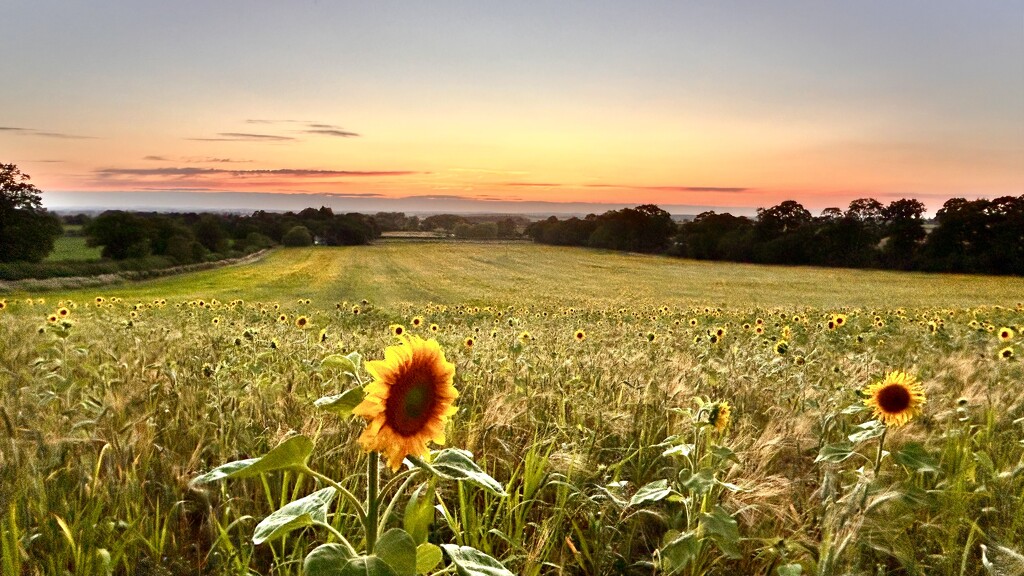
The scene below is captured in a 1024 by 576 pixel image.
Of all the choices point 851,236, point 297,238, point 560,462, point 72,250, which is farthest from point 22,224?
point 851,236

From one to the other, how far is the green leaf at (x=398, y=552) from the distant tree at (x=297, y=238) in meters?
73.3

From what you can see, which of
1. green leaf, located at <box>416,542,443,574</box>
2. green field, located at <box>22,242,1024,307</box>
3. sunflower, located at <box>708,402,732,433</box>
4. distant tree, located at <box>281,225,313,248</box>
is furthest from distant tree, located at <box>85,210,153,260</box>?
green leaf, located at <box>416,542,443,574</box>

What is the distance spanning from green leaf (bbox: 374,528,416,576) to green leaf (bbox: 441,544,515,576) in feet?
0.25

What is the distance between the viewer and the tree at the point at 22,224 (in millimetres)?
42312

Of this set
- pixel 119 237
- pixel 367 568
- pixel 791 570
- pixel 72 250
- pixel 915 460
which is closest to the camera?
pixel 367 568

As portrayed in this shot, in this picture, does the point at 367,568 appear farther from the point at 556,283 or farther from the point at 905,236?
the point at 905,236

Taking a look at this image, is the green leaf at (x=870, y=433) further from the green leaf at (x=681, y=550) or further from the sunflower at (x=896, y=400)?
the green leaf at (x=681, y=550)

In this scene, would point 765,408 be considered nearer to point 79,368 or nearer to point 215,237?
point 79,368

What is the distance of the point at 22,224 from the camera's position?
144 feet

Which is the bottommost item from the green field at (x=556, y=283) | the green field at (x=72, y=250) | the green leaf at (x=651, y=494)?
the green field at (x=556, y=283)

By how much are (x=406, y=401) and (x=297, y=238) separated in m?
74.0

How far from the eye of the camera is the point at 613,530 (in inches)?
115

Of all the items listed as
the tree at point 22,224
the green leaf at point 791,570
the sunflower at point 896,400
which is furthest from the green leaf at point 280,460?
the tree at point 22,224

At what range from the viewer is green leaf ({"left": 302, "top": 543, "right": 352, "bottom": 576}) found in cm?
132
